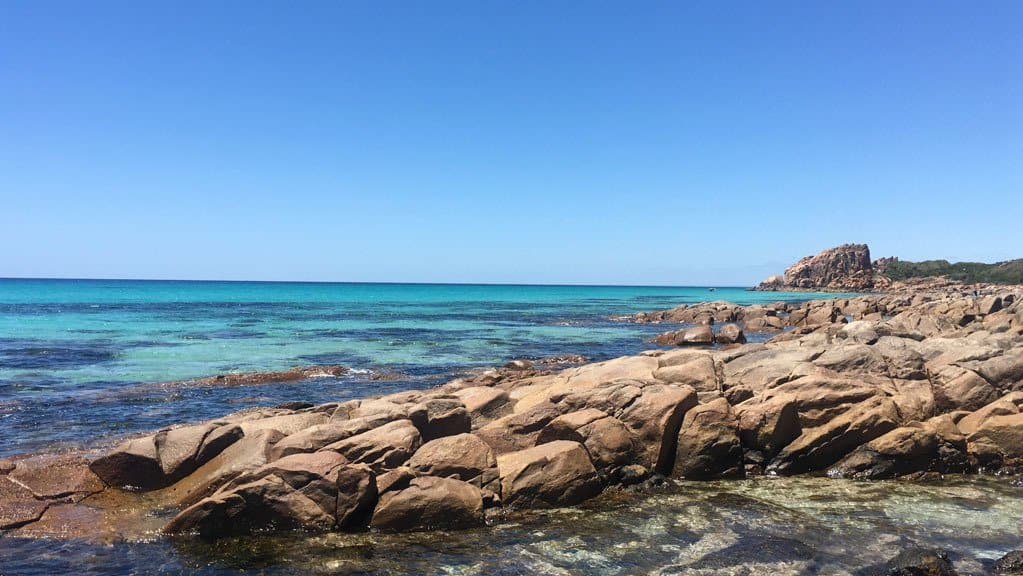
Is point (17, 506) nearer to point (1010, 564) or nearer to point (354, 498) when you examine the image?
point (354, 498)

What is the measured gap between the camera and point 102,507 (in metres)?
11.2

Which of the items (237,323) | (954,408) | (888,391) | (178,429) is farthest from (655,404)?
(237,323)

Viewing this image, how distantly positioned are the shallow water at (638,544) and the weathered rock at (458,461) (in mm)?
1025

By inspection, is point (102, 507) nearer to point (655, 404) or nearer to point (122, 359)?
point (655, 404)

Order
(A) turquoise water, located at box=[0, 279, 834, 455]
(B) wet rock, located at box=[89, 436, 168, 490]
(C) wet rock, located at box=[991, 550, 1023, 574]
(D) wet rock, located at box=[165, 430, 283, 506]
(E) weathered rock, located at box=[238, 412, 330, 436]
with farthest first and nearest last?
(A) turquoise water, located at box=[0, 279, 834, 455] < (E) weathered rock, located at box=[238, 412, 330, 436] < (B) wet rock, located at box=[89, 436, 168, 490] < (D) wet rock, located at box=[165, 430, 283, 506] < (C) wet rock, located at box=[991, 550, 1023, 574]

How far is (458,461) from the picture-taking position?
11.6 metres

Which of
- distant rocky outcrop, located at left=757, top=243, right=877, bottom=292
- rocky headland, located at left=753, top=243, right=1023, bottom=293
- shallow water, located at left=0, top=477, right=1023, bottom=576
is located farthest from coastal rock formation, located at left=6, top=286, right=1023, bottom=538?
distant rocky outcrop, located at left=757, top=243, right=877, bottom=292

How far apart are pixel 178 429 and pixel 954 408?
1695 centimetres

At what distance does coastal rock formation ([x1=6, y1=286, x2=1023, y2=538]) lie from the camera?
34.5ft

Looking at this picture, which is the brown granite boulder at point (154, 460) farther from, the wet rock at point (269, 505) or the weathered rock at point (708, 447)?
the weathered rock at point (708, 447)

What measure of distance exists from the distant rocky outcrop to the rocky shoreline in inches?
5157

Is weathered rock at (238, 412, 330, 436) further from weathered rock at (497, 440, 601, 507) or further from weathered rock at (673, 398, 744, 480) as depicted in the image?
weathered rock at (673, 398, 744, 480)

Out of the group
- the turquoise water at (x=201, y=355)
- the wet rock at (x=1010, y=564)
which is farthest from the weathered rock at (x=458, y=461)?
the turquoise water at (x=201, y=355)

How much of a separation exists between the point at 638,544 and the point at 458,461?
349 cm
